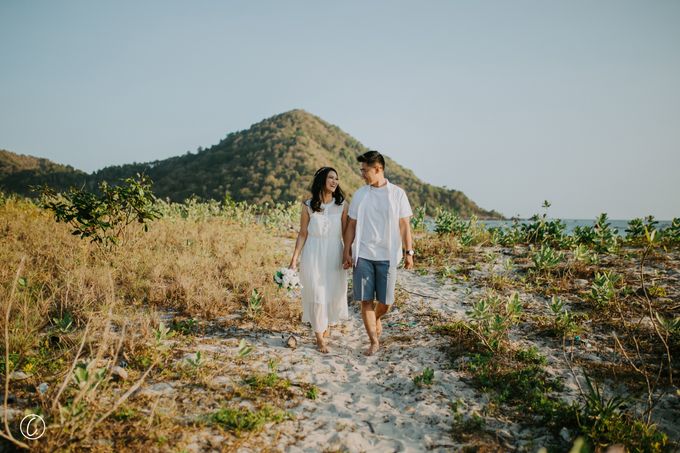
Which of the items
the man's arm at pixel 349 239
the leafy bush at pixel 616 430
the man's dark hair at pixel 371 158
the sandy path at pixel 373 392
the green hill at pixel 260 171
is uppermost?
the green hill at pixel 260 171

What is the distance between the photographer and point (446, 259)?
826 centimetres

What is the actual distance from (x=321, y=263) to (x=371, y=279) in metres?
0.68

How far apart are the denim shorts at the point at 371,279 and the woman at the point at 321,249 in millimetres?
418

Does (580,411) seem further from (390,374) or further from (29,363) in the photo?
(29,363)

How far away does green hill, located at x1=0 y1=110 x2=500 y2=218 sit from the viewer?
48031mm

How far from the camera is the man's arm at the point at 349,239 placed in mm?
4430

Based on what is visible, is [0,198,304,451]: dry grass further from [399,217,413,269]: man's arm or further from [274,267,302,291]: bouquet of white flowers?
[399,217,413,269]: man's arm

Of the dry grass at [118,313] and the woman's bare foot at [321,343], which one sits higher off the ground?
the dry grass at [118,313]

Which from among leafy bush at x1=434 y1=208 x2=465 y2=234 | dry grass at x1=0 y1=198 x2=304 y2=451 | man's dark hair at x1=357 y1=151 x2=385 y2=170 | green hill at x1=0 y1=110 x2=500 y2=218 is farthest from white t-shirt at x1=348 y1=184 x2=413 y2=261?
Result: green hill at x1=0 y1=110 x2=500 y2=218

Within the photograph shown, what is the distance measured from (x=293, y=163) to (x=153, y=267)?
53.0 m

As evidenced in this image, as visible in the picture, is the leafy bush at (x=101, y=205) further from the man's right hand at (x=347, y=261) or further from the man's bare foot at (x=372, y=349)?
the man's bare foot at (x=372, y=349)

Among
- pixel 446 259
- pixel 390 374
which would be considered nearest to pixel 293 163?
pixel 446 259

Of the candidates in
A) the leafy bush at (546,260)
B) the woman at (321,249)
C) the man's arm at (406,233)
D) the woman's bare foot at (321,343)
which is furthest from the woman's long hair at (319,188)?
the leafy bush at (546,260)

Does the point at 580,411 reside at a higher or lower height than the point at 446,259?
lower
